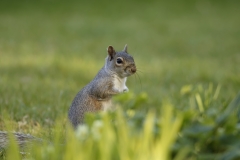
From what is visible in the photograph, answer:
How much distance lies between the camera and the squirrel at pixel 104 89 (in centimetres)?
500

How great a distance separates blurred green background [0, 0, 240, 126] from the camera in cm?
703

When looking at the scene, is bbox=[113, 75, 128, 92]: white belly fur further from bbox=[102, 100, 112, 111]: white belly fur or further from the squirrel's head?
bbox=[102, 100, 112, 111]: white belly fur

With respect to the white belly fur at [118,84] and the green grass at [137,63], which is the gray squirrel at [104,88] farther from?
the green grass at [137,63]

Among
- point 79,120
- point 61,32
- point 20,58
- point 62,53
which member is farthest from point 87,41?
point 79,120

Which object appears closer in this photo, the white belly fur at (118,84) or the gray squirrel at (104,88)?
the gray squirrel at (104,88)

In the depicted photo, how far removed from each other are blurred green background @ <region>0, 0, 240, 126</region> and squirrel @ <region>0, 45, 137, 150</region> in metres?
0.61

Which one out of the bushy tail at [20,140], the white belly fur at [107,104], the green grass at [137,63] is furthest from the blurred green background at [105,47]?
the bushy tail at [20,140]

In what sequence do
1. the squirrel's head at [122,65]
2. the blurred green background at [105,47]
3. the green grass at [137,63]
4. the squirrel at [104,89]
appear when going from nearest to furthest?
1. the green grass at [137,63]
2. the squirrel at [104,89]
3. the squirrel's head at [122,65]
4. the blurred green background at [105,47]

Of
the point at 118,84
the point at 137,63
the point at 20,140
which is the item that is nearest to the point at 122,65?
the point at 118,84

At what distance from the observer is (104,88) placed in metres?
5.09

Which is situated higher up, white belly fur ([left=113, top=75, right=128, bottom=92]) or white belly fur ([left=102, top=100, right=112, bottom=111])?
white belly fur ([left=113, top=75, right=128, bottom=92])

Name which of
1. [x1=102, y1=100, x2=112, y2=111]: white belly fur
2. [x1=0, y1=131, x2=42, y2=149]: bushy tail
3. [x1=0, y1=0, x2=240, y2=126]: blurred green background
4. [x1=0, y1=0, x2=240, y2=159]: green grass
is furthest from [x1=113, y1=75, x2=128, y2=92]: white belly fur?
[x1=0, y1=131, x2=42, y2=149]: bushy tail

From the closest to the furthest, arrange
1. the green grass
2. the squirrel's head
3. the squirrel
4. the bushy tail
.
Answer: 1. the green grass
2. the bushy tail
3. the squirrel
4. the squirrel's head

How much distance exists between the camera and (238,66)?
9.87 metres
